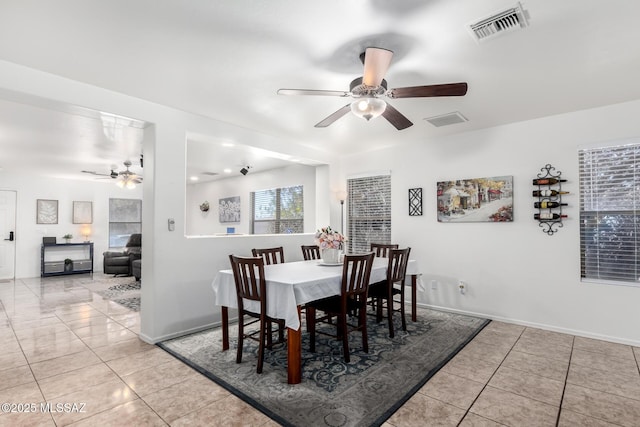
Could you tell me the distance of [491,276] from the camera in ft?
13.8

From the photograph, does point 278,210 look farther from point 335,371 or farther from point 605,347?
point 605,347

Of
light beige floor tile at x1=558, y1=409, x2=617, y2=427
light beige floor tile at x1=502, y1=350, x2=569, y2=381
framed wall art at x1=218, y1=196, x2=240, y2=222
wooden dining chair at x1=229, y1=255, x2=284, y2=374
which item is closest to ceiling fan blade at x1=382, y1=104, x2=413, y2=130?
wooden dining chair at x1=229, y1=255, x2=284, y2=374

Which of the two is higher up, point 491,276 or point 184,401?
point 491,276

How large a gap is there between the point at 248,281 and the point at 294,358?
726mm

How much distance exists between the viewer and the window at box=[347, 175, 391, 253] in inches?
210

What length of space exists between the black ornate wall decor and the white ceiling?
1.45m

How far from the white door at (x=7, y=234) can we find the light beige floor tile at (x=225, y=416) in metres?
8.13

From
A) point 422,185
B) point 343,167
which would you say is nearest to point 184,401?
point 422,185

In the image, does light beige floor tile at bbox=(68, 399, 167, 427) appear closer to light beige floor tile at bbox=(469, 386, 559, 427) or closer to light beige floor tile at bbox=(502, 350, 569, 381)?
light beige floor tile at bbox=(469, 386, 559, 427)

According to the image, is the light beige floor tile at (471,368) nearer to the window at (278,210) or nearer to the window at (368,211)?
the window at (368,211)

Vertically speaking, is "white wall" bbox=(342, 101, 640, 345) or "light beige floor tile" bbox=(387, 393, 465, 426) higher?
"white wall" bbox=(342, 101, 640, 345)

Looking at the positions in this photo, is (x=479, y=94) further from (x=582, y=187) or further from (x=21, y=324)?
(x=21, y=324)

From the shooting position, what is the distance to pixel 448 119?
3.87 metres

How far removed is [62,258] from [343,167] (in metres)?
7.35
